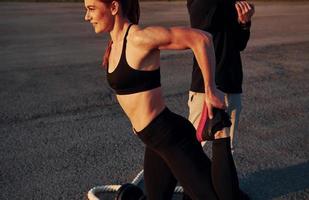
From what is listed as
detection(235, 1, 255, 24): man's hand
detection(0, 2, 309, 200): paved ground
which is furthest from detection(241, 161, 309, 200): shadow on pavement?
detection(235, 1, 255, 24): man's hand

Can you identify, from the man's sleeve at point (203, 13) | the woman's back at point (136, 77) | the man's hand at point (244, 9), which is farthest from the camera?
the man's sleeve at point (203, 13)

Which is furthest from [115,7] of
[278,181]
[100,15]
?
[278,181]

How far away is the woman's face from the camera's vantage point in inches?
124

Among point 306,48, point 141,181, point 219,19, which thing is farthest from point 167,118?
point 306,48

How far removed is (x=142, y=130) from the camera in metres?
3.36

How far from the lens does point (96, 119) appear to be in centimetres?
673

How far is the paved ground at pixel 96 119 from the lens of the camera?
16.3ft

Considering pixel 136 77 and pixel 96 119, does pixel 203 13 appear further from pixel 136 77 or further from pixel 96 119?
pixel 96 119

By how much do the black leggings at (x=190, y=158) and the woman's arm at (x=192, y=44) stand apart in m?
0.32

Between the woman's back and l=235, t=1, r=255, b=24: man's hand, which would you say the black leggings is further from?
l=235, t=1, r=255, b=24: man's hand

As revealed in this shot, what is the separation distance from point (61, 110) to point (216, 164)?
13.7 ft

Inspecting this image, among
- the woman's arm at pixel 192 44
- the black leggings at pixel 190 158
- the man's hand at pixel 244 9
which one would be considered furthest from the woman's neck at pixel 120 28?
the man's hand at pixel 244 9

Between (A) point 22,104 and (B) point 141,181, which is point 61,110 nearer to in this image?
(A) point 22,104

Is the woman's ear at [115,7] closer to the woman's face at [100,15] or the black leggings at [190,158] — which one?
the woman's face at [100,15]
